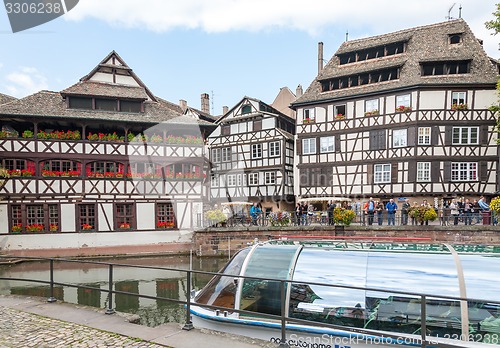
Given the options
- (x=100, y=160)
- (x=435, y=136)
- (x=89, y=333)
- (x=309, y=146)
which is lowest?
(x=89, y=333)

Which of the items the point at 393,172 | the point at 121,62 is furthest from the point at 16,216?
the point at 393,172

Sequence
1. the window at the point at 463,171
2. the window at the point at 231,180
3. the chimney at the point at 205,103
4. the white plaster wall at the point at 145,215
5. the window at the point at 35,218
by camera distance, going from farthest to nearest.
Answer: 1. the chimney at the point at 205,103
2. the window at the point at 231,180
3. the window at the point at 463,171
4. the white plaster wall at the point at 145,215
5. the window at the point at 35,218

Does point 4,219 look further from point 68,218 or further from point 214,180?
point 214,180

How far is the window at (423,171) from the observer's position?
2641 centimetres

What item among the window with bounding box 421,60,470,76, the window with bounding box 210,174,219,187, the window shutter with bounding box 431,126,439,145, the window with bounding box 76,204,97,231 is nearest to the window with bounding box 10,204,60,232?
the window with bounding box 76,204,97,231

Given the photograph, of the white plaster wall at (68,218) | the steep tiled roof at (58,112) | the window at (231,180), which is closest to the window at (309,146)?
the window at (231,180)

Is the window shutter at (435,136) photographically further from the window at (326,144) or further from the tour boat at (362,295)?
the tour boat at (362,295)

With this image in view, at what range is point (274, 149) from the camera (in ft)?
110

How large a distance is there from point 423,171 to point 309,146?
9.66 meters

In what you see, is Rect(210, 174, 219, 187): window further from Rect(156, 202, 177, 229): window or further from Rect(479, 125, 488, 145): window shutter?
Rect(479, 125, 488, 145): window shutter

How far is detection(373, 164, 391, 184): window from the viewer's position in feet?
90.7

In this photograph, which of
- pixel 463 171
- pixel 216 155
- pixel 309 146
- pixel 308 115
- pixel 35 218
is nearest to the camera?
pixel 35 218

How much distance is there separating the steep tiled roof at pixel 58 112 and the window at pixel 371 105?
14874 millimetres

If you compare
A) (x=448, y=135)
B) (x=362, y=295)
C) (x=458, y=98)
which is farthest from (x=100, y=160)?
(x=458, y=98)
